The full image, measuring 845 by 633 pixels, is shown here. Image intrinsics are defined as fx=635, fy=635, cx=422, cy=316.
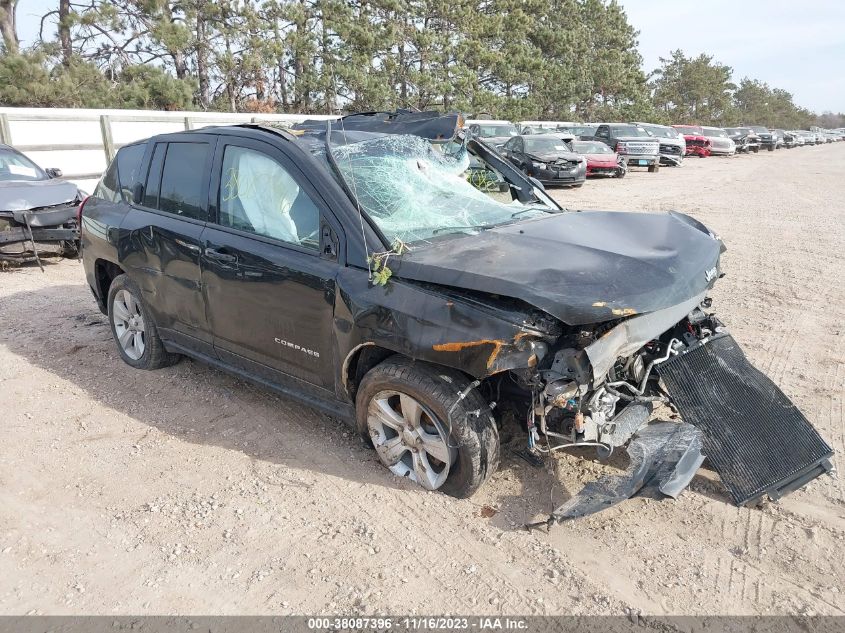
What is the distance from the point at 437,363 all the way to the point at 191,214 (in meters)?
2.21

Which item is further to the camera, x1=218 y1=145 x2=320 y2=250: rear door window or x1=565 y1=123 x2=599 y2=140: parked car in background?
x1=565 y1=123 x2=599 y2=140: parked car in background

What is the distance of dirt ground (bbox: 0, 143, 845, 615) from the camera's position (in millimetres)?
2705

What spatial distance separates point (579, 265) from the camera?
3113mm

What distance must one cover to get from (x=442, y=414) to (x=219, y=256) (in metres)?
1.81

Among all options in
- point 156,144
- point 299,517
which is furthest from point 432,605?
point 156,144

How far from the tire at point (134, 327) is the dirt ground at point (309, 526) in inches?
5.1

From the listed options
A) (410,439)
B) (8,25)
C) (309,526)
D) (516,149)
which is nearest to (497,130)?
(516,149)

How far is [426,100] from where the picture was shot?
2762 centimetres

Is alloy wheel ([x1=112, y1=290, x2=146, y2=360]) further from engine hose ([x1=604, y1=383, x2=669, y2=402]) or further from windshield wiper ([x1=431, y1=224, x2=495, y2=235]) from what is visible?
engine hose ([x1=604, y1=383, x2=669, y2=402])

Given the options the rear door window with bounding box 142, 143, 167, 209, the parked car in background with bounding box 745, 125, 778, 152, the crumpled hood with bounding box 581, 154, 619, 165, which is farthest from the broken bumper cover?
the parked car in background with bounding box 745, 125, 778, 152

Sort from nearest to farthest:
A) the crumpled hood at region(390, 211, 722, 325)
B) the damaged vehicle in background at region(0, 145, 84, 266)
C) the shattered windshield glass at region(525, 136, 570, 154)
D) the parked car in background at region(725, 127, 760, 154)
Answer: the crumpled hood at region(390, 211, 722, 325)
the damaged vehicle in background at region(0, 145, 84, 266)
the shattered windshield glass at region(525, 136, 570, 154)
the parked car in background at region(725, 127, 760, 154)

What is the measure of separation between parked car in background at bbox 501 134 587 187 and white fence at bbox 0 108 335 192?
779 cm

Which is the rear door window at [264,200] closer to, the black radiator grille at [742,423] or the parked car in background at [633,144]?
the black radiator grille at [742,423]

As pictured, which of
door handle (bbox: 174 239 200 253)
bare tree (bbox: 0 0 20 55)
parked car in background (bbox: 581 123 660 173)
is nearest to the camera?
door handle (bbox: 174 239 200 253)
